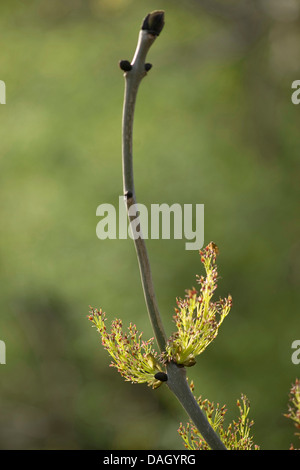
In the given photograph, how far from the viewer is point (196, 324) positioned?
32 centimetres

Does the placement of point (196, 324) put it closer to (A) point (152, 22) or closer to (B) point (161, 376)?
(B) point (161, 376)

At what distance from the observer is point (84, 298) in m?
2.04

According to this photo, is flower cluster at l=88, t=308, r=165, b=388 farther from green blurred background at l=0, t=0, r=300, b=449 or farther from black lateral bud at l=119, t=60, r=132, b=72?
green blurred background at l=0, t=0, r=300, b=449

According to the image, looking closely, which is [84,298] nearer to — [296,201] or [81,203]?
[81,203]

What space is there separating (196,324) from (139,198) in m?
1.84

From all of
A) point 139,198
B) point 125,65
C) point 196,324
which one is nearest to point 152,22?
point 125,65

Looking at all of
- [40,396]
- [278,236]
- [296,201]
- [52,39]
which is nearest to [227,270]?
[278,236]

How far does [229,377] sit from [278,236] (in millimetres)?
611

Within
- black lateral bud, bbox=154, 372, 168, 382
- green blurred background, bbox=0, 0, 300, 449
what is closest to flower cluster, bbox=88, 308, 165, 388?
black lateral bud, bbox=154, 372, 168, 382

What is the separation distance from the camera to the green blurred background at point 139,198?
1.91m

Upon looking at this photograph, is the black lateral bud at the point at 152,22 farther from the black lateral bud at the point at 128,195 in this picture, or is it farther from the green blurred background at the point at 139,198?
the green blurred background at the point at 139,198

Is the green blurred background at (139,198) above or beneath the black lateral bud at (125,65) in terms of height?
above

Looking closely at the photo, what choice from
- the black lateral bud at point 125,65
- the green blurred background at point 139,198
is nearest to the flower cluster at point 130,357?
the black lateral bud at point 125,65

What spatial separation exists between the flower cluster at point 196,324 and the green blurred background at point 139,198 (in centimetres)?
141
